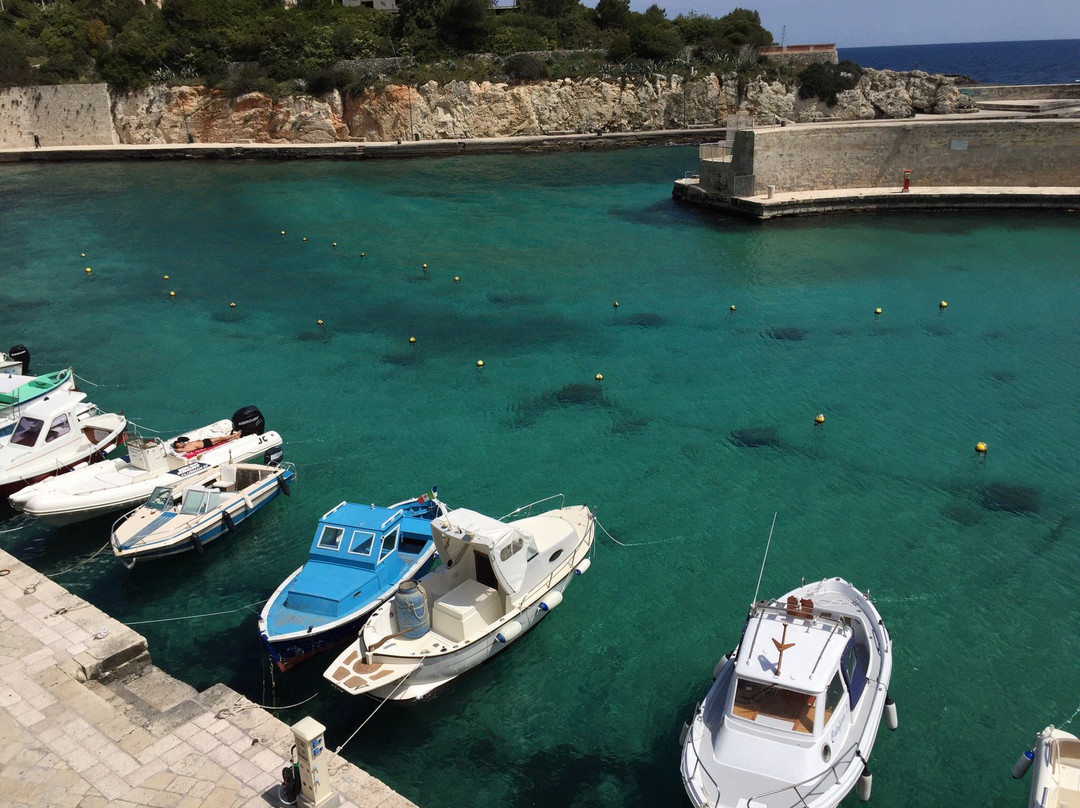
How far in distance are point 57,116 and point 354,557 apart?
59932 millimetres

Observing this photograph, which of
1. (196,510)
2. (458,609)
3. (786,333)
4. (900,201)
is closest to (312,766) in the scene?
(458,609)

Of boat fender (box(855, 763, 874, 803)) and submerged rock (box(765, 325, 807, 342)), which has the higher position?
submerged rock (box(765, 325, 807, 342))

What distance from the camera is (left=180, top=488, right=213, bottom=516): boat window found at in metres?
14.4

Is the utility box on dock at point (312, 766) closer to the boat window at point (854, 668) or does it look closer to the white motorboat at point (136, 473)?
the boat window at point (854, 668)

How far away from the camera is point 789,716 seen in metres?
9.05

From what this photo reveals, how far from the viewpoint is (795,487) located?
16047 mm

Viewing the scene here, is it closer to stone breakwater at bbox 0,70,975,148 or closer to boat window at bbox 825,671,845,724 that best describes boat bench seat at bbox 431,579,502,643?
boat window at bbox 825,671,845,724

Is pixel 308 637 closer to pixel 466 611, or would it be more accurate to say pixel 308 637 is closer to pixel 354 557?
pixel 354 557

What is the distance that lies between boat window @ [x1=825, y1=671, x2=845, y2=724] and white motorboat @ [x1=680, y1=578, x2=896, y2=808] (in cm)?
1

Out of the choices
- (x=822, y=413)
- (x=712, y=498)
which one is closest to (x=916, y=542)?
(x=712, y=498)

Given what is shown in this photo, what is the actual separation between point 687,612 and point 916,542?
4411mm

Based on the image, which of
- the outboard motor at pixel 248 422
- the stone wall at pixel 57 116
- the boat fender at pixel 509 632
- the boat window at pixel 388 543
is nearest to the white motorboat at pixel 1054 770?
the boat fender at pixel 509 632

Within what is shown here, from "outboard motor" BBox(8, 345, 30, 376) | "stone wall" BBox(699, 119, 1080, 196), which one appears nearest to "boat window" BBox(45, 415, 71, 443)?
"outboard motor" BBox(8, 345, 30, 376)

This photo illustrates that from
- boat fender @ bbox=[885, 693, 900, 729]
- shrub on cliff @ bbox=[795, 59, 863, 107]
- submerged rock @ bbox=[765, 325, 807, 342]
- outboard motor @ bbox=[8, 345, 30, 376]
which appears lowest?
boat fender @ bbox=[885, 693, 900, 729]
